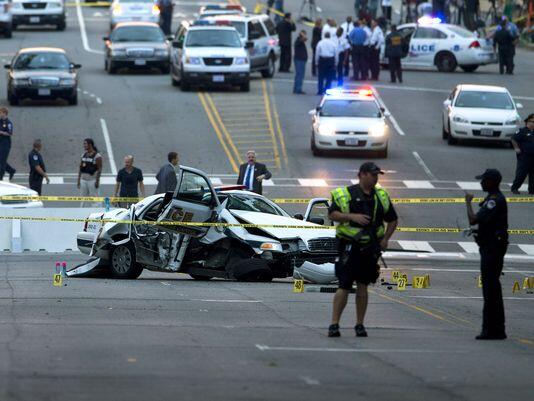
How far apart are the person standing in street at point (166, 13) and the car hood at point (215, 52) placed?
13.5 m

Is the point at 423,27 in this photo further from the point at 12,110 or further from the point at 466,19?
the point at 12,110

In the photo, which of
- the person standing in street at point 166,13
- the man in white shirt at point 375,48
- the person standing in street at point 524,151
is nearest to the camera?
the person standing in street at point 524,151

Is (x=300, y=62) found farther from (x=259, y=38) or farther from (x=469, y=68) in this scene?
(x=469, y=68)

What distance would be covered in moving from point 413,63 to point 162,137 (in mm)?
16280

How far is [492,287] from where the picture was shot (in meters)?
13.3

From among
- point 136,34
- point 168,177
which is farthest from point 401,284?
point 136,34

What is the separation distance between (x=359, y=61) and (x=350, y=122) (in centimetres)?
1197

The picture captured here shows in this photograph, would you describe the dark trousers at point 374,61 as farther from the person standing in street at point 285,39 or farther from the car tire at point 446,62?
the car tire at point 446,62

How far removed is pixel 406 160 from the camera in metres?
35.1

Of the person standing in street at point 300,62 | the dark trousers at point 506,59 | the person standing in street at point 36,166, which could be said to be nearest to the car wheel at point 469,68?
the dark trousers at point 506,59

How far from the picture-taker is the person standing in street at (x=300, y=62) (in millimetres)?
43062

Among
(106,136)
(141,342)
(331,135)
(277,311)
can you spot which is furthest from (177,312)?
(106,136)

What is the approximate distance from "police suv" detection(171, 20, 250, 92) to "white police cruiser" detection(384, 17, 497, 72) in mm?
7717

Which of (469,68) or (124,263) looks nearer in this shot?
(124,263)
